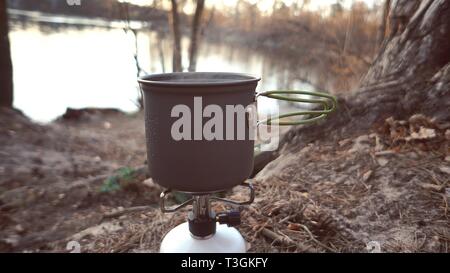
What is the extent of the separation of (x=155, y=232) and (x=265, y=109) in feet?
18.8

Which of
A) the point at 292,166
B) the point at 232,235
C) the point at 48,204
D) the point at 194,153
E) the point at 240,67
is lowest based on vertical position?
the point at 48,204

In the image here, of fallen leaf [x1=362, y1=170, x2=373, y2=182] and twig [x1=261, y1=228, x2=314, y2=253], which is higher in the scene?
fallen leaf [x1=362, y1=170, x2=373, y2=182]

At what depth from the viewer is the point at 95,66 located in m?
11.3

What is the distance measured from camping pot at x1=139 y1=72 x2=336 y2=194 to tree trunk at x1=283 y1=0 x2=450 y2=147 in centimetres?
143

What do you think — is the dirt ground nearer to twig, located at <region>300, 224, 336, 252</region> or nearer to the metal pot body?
twig, located at <region>300, 224, 336, 252</region>

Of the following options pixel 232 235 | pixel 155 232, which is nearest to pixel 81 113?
pixel 155 232

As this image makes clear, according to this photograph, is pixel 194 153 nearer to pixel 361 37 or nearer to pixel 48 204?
pixel 48 204

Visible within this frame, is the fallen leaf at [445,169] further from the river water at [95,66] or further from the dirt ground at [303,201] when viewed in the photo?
the river water at [95,66]

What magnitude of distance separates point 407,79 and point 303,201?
139 cm

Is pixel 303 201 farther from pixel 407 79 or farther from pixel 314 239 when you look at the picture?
pixel 407 79

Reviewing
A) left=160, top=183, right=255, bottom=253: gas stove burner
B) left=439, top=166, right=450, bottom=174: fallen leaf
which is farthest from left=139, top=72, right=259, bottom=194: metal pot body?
left=439, top=166, right=450, bottom=174: fallen leaf

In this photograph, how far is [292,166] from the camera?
2348 mm

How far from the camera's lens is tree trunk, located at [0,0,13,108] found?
4586 mm

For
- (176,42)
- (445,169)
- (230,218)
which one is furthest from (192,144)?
(176,42)
